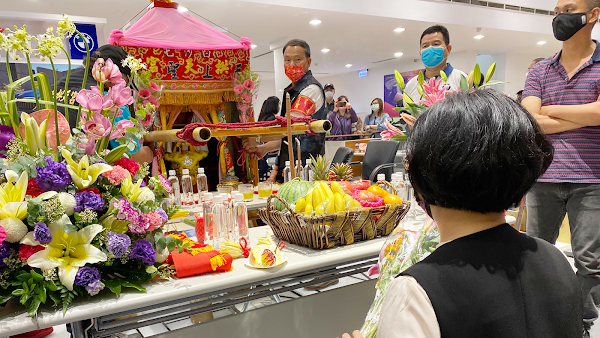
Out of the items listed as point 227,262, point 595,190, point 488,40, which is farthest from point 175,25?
point 488,40

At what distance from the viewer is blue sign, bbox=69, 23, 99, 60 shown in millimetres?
4059

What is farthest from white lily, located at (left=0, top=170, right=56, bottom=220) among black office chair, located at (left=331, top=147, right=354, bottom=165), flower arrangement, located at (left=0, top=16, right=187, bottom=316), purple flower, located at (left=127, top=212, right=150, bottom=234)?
black office chair, located at (left=331, top=147, right=354, bottom=165)

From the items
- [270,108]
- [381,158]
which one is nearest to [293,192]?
[381,158]

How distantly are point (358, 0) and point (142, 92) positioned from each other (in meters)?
4.68

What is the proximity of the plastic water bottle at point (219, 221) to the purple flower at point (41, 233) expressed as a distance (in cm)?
63

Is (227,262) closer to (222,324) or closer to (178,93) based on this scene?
(222,324)

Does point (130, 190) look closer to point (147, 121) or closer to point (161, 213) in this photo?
point (161, 213)

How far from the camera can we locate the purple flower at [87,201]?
44.9 inches

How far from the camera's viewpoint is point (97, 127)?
1.20m

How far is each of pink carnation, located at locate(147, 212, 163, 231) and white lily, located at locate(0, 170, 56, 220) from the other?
10.7 inches

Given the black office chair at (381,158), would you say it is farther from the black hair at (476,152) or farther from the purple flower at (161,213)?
the black hair at (476,152)

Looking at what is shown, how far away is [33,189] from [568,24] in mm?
2382

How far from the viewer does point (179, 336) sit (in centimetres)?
144

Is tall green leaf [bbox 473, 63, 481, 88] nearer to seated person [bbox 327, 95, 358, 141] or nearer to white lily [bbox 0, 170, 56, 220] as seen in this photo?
white lily [bbox 0, 170, 56, 220]
